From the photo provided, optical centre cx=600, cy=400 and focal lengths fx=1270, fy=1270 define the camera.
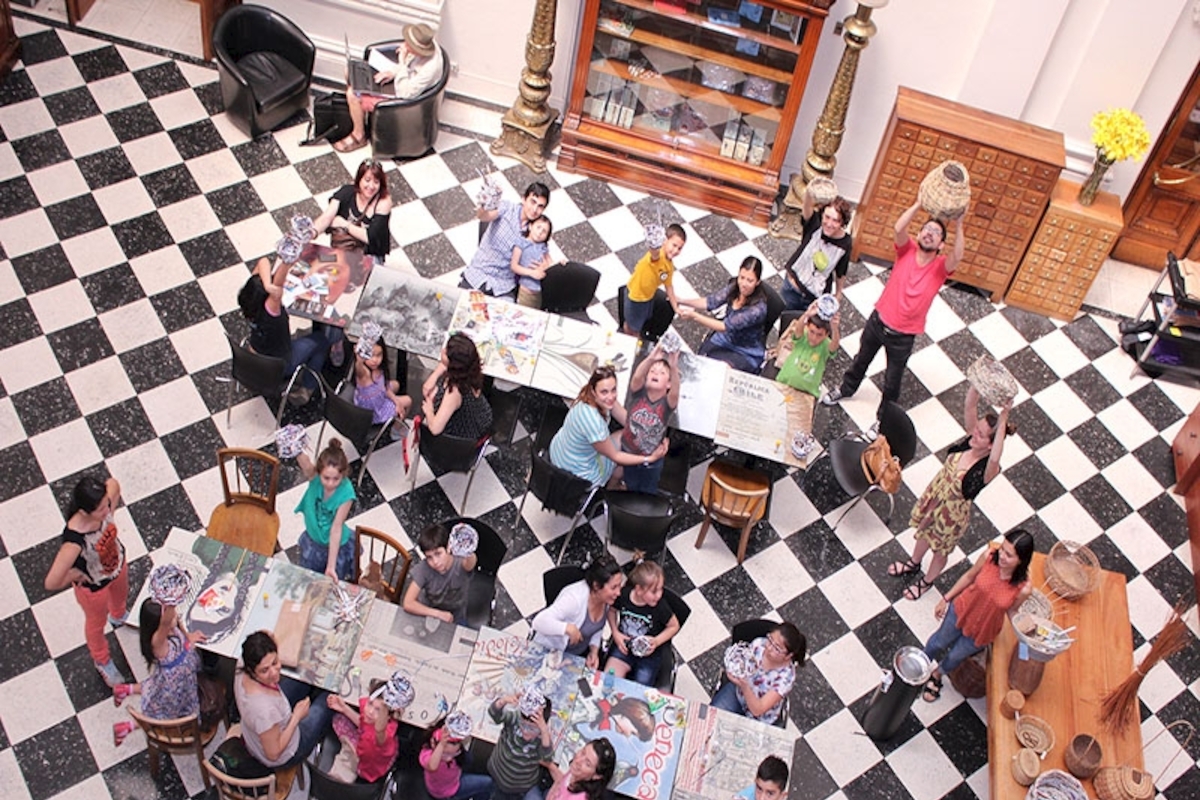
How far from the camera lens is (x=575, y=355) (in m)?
7.61

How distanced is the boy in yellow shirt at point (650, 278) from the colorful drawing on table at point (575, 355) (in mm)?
342

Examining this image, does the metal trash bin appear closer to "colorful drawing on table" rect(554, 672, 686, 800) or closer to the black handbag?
"colorful drawing on table" rect(554, 672, 686, 800)

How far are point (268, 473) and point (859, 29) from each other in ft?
15.9

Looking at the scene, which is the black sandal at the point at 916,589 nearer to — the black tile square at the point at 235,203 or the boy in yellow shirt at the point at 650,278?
the boy in yellow shirt at the point at 650,278

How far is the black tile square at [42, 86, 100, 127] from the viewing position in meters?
9.36

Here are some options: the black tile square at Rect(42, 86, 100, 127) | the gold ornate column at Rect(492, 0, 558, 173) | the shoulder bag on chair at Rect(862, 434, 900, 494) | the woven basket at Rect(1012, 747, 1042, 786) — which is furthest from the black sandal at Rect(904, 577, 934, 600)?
the black tile square at Rect(42, 86, 100, 127)

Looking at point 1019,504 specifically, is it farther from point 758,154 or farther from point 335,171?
point 335,171

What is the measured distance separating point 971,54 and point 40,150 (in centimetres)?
667

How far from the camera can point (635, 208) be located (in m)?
9.62

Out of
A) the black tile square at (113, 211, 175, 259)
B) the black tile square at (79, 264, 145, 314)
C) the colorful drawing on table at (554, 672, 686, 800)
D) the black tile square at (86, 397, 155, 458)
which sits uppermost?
the black tile square at (113, 211, 175, 259)

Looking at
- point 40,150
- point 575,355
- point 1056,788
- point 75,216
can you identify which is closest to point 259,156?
point 75,216

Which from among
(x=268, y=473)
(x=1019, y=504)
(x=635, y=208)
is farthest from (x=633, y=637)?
(x=635, y=208)

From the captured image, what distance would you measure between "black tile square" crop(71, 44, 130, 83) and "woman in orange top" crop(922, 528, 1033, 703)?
7196 millimetres

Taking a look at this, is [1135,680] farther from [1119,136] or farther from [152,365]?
[152,365]
